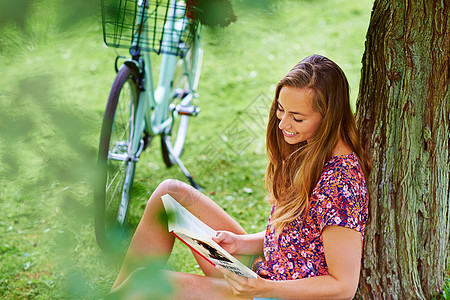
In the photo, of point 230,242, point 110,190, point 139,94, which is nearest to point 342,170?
point 230,242

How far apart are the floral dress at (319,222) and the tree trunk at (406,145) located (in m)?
0.27

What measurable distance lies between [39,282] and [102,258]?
2059 mm

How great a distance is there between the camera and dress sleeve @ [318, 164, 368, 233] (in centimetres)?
147

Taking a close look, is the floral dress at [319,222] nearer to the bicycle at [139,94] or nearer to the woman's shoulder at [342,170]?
the woman's shoulder at [342,170]

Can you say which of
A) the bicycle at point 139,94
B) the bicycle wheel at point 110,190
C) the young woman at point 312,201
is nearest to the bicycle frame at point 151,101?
the bicycle at point 139,94

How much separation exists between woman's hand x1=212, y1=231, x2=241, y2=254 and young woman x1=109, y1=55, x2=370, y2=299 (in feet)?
0.14

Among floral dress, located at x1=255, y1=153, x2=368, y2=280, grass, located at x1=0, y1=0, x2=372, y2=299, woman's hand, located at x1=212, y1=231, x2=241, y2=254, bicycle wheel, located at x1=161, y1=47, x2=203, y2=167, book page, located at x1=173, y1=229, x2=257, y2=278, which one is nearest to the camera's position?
grass, located at x1=0, y1=0, x2=372, y2=299

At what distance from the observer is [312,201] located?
61.2 inches

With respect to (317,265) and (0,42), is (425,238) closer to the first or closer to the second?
(317,265)

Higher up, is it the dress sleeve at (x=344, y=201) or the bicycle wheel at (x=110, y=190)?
the bicycle wheel at (x=110, y=190)

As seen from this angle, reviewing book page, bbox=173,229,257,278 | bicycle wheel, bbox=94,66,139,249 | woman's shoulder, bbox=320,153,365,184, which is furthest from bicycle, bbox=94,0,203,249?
woman's shoulder, bbox=320,153,365,184

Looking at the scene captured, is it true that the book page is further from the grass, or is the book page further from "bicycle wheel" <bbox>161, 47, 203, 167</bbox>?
"bicycle wheel" <bbox>161, 47, 203, 167</bbox>

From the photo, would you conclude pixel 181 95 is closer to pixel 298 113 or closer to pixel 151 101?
pixel 151 101

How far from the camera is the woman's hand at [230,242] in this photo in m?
1.80
